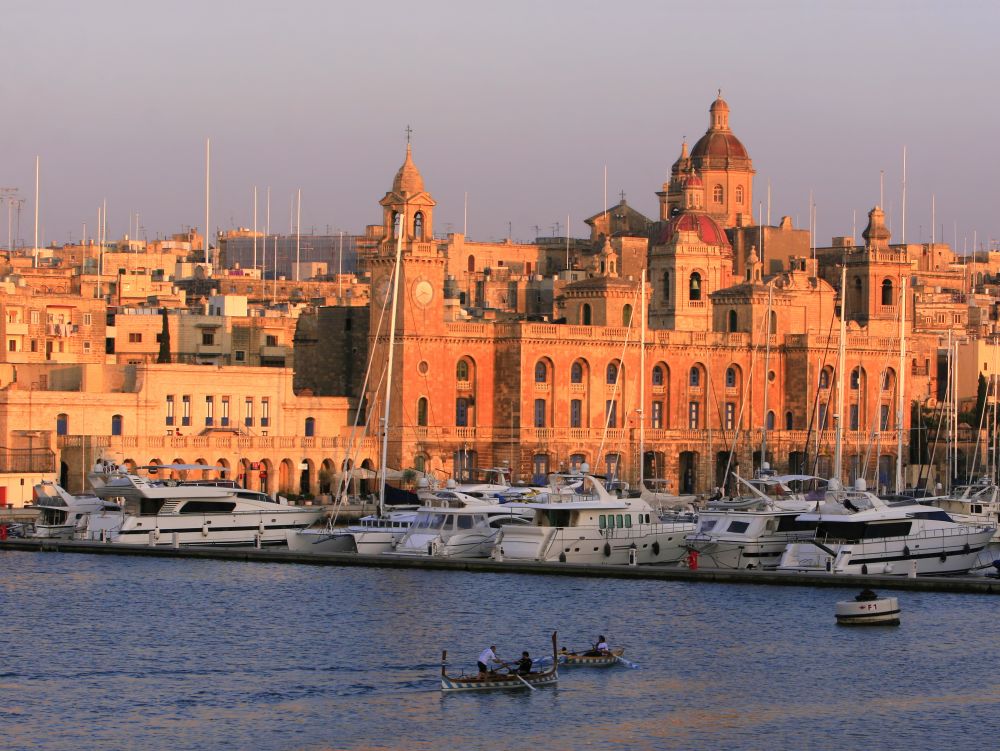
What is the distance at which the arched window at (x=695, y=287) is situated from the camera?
382 ft

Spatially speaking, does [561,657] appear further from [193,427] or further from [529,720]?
[193,427]

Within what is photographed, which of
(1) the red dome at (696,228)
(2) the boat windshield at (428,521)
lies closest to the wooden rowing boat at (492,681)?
(2) the boat windshield at (428,521)

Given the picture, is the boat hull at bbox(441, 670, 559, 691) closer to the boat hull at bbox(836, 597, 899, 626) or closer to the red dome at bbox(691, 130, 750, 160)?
the boat hull at bbox(836, 597, 899, 626)

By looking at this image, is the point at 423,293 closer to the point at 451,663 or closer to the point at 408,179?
the point at 408,179

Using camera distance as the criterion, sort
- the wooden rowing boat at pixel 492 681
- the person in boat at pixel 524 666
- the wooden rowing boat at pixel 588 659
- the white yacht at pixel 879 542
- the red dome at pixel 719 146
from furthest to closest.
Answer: the red dome at pixel 719 146 → the white yacht at pixel 879 542 → the wooden rowing boat at pixel 588 659 → the person in boat at pixel 524 666 → the wooden rowing boat at pixel 492 681

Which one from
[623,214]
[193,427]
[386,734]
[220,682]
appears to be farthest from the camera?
[623,214]

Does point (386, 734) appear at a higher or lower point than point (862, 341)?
lower

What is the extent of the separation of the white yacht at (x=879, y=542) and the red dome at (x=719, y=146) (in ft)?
217

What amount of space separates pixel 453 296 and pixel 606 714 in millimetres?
87336

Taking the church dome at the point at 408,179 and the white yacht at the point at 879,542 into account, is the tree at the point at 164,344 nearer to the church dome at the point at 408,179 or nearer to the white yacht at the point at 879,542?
the church dome at the point at 408,179

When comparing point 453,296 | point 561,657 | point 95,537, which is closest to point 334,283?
point 453,296

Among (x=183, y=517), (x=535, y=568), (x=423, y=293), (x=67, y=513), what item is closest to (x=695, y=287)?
(x=423, y=293)

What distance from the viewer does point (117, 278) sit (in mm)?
130250

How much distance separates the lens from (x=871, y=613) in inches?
2274
